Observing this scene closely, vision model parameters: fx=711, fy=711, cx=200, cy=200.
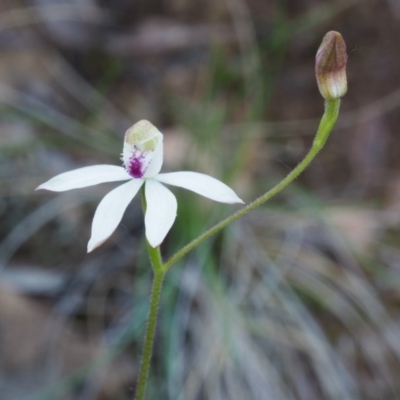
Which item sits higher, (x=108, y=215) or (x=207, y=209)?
(x=207, y=209)

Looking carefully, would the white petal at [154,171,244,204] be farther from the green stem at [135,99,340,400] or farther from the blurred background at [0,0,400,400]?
the blurred background at [0,0,400,400]

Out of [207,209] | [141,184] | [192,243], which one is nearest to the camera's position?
[192,243]

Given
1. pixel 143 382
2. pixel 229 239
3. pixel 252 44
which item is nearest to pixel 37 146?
pixel 229 239

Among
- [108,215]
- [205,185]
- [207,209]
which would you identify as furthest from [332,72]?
[207,209]

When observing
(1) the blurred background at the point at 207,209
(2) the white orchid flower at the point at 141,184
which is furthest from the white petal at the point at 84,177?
(1) the blurred background at the point at 207,209

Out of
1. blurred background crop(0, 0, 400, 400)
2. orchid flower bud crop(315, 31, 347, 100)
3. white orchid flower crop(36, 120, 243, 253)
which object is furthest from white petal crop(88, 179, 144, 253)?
blurred background crop(0, 0, 400, 400)

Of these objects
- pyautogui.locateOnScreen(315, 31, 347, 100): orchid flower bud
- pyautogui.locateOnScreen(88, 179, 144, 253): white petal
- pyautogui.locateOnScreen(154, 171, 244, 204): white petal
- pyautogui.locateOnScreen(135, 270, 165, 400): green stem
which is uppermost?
pyautogui.locateOnScreen(315, 31, 347, 100): orchid flower bud

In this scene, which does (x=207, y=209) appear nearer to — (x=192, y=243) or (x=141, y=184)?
(x=141, y=184)
